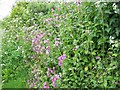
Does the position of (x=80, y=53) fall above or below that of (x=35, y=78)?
above

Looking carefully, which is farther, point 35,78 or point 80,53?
point 35,78

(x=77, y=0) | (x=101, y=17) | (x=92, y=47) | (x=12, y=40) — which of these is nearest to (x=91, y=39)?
(x=92, y=47)

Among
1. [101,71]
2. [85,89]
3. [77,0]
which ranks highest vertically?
[77,0]

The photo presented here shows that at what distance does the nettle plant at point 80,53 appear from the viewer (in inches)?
112

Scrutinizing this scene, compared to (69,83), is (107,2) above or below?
above

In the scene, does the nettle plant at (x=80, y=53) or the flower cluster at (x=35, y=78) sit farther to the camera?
the flower cluster at (x=35, y=78)

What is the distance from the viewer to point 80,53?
306 centimetres

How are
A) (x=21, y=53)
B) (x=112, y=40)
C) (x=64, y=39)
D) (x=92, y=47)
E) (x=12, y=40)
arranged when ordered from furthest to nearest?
1. (x=12, y=40)
2. (x=21, y=53)
3. (x=64, y=39)
4. (x=92, y=47)
5. (x=112, y=40)

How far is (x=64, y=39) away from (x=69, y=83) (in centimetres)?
66

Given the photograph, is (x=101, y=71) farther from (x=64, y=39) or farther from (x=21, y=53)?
(x=21, y=53)

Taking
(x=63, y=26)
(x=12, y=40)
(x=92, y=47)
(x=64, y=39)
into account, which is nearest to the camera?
(x=92, y=47)

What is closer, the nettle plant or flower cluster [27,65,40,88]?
the nettle plant

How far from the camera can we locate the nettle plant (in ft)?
9.35

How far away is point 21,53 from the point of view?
4094 millimetres
